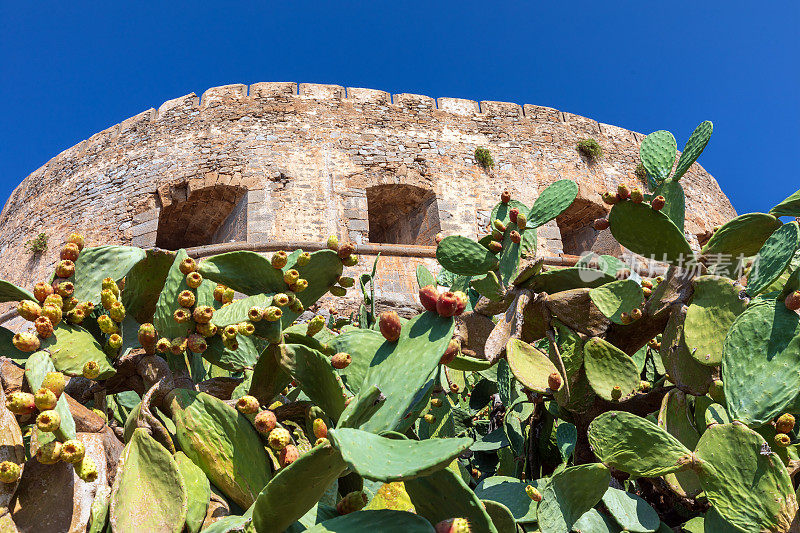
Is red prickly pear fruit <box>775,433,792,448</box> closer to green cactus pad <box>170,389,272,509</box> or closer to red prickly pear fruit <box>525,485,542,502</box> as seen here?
red prickly pear fruit <box>525,485,542,502</box>

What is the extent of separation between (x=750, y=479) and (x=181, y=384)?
1174 mm

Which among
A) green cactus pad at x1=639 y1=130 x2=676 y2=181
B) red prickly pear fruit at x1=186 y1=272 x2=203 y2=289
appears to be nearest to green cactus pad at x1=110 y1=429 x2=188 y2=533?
red prickly pear fruit at x1=186 y1=272 x2=203 y2=289

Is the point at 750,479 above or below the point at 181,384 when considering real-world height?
below

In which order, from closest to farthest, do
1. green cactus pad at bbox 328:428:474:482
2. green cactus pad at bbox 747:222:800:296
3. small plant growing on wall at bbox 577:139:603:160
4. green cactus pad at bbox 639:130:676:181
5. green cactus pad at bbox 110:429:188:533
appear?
green cactus pad at bbox 328:428:474:482
green cactus pad at bbox 110:429:188:533
green cactus pad at bbox 747:222:800:296
green cactus pad at bbox 639:130:676:181
small plant growing on wall at bbox 577:139:603:160

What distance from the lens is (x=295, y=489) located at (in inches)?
37.8

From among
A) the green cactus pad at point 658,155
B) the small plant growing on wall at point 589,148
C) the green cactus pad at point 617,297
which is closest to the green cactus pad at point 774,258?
the green cactus pad at point 617,297

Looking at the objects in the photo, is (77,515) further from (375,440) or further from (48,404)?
(375,440)

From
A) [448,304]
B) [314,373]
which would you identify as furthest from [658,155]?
[314,373]

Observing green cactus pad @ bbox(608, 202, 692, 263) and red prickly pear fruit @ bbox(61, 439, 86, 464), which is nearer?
red prickly pear fruit @ bbox(61, 439, 86, 464)

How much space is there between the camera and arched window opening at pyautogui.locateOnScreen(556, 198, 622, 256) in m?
9.95

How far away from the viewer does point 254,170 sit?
8.95m

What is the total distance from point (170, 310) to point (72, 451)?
0.37 meters

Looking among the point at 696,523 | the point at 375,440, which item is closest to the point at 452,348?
the point at 375,440

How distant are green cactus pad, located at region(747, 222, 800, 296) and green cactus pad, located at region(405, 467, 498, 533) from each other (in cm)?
111
